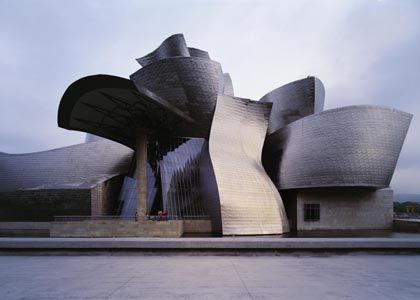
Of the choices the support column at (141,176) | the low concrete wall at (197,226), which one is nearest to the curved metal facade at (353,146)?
the low concrete wall at (197,226)

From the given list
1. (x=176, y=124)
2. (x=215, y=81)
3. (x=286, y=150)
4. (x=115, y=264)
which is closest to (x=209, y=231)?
(x=176, y=124)

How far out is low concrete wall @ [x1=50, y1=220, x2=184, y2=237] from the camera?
17641 mm

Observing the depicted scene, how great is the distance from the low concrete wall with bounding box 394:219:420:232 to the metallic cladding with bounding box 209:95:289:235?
37.3 feet

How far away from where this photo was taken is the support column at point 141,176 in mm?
18897

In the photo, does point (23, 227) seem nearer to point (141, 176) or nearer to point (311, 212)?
point (141, 176)

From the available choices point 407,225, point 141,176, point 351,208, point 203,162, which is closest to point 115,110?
point 141,176

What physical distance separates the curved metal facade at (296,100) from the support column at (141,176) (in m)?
16.7

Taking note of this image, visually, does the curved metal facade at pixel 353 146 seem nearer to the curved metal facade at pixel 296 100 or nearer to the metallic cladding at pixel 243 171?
the metallic cladding at pixel 243 171

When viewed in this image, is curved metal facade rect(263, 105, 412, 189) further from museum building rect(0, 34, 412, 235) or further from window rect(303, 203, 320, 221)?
window rect(303, 203, 320, 221)

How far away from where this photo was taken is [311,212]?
2714 centimetres

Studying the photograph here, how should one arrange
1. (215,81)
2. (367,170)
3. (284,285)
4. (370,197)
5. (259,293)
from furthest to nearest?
(370,197)
(215,81)
(367,170)
(284,285)
(259,293)

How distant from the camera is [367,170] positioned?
23391 mm

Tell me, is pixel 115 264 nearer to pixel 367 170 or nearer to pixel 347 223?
pixel 367 170

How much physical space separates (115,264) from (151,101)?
12549 mm
